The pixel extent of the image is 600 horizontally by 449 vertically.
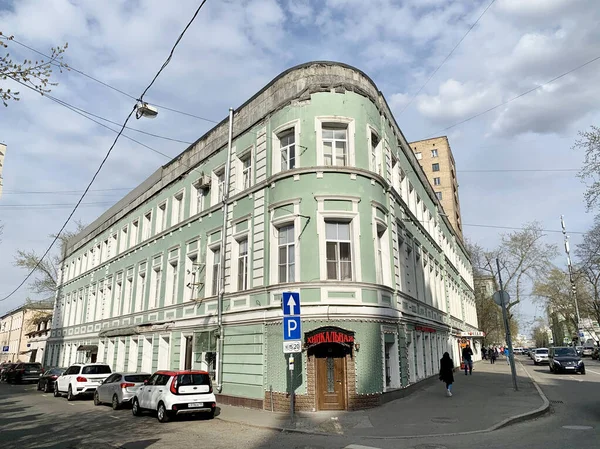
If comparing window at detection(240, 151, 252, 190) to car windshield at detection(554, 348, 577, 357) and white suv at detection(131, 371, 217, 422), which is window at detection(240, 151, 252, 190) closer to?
white suv at detection(131, 371, 217, 422)

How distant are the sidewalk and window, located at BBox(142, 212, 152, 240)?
609 inches

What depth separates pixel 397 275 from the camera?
62.2ft

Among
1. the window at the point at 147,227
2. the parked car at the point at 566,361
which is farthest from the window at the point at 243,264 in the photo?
the parked car at the point at 566,361

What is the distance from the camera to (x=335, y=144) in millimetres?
17641

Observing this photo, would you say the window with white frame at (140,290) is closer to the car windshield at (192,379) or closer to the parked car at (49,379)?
the parked car at (49,379)

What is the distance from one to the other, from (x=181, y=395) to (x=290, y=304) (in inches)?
183

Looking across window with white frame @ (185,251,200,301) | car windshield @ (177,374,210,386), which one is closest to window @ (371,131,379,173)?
window with white frame @ (185,251,200,301)

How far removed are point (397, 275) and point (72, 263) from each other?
38222mm

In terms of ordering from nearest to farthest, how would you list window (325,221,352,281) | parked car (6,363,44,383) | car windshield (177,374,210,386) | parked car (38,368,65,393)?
car windshield (177,374,210,386)
window (325,221,352,281)
parked car (38,368,65,393)
parked car (6,363,44,383)

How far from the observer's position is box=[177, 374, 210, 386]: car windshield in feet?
45.2

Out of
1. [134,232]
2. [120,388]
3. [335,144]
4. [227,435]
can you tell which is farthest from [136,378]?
[134,232]

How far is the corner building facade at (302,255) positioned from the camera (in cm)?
1535

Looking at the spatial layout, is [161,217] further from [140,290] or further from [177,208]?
[140,290]

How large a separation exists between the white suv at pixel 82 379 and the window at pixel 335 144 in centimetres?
1538
